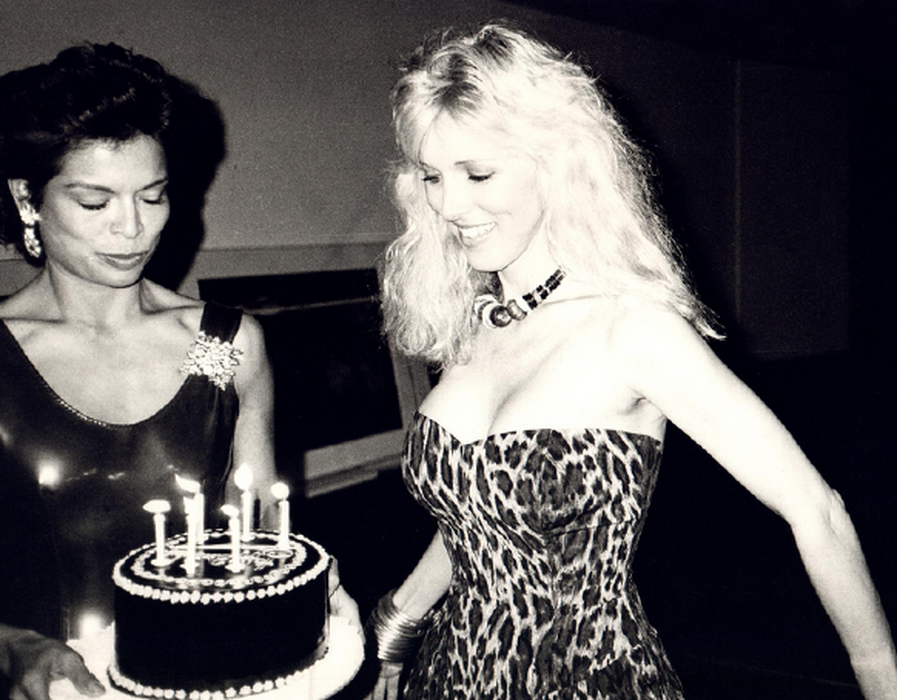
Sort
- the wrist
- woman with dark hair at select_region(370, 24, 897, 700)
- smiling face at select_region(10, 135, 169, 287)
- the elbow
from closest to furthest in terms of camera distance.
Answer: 1. the elbow
2. woman with dark hair at select_region(370, 24, 897, 700)
3. smiling face at select_region(10, 135, 169, 287)
4. the wrist

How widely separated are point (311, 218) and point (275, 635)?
8.04 ft

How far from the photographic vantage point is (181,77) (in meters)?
3.01

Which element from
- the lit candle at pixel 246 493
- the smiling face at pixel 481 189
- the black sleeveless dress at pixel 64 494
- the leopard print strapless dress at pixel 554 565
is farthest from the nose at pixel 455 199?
the black sleeveless dress at pixel 64 494

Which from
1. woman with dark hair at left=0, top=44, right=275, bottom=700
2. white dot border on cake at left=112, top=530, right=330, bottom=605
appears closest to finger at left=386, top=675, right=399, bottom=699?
woman with dark hair at left=0, top=44, right=275, bottom=700

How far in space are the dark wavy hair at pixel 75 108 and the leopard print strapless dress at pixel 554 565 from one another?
825 millimetres

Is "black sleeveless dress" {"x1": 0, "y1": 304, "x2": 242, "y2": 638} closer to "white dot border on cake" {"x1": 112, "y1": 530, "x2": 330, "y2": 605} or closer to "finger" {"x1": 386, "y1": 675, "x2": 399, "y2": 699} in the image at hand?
"white dot border on cake" {"x1": 112, "y1": 530, "x2": 330, "y2": 605}

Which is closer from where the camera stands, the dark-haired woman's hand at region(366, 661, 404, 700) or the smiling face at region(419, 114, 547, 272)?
the smiling face at region(419, 114, 547, 272)

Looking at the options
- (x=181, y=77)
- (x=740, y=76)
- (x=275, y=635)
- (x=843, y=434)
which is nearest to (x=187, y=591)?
(x=275, y=635)

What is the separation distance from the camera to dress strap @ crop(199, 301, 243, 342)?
1.80 m

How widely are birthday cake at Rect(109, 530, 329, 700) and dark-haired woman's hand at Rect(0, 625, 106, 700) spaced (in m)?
0.05

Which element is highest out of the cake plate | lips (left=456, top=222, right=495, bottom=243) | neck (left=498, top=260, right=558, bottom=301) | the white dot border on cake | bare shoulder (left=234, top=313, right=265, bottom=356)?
lips (left=456, top=222, right=495, bottom=243)

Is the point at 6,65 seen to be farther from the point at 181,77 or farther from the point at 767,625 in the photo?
the point at 767,625

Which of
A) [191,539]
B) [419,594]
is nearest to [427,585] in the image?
[419,594]

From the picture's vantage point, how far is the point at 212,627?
118 centimetres
